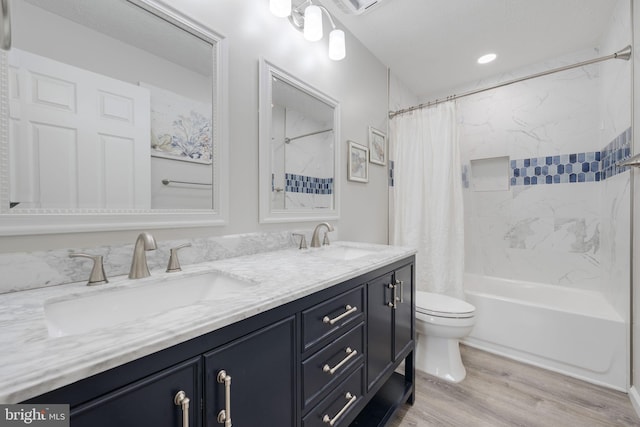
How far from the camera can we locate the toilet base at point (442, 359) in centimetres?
177

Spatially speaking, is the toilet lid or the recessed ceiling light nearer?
the toilet lid

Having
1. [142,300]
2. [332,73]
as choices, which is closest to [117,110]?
[142,300]

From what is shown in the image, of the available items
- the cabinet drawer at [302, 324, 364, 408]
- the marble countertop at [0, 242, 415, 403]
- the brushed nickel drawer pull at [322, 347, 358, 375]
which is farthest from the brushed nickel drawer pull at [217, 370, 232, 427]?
the brushed nickel drawer pull at [322, 347, 358, 375]

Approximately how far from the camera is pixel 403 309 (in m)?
1.42

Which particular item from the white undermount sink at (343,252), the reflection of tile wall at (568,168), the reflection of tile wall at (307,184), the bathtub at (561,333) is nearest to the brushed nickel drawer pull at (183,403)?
the white undermount sink at (343,252)

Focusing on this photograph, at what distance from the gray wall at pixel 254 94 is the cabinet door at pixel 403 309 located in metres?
0.62

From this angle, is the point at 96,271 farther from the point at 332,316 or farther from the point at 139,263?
the point at 332,316

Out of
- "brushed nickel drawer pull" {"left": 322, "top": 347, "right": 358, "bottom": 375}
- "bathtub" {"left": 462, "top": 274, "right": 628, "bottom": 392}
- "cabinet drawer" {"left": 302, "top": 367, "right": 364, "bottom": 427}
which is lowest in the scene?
"bathtub" {"left": 462, "top": 274, "right": 628, "bottom": 392}

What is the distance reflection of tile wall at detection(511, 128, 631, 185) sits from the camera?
2.01 meters

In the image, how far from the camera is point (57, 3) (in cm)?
82

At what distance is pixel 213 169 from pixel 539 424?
208 cm

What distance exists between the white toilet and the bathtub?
17.2 inches

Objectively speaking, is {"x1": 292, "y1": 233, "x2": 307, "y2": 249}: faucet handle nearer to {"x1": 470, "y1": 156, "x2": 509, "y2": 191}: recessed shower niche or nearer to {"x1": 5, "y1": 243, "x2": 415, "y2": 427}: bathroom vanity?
{"x1": 5, "y1": 243, "x2": 415, "y2": 427}: bathroom vanity

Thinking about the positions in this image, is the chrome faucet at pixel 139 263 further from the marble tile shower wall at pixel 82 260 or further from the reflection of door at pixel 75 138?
the reflection of door at pixel 75 138
